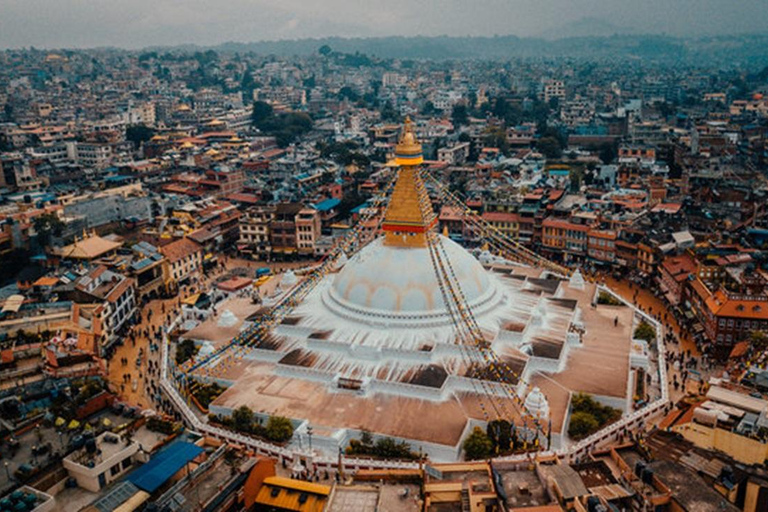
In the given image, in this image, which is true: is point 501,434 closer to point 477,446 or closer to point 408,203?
point 477,446

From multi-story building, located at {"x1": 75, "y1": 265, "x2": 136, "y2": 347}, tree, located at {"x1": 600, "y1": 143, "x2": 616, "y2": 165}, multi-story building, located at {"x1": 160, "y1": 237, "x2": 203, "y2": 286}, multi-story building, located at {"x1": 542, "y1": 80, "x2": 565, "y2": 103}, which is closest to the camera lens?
multi-story building, located at {"x1": 75, "y1": 265, "x2": 136, "y2": 347}

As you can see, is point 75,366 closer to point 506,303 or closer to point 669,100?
point 506,303

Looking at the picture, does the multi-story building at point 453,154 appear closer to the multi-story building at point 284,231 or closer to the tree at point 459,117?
the tree at point 459,117

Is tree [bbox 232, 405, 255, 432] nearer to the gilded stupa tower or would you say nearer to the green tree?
the green tree

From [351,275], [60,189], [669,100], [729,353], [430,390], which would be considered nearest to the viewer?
[430,390]

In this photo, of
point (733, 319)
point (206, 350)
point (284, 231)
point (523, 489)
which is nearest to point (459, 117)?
point (284, 231)

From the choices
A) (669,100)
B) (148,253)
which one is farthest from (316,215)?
(669,100)

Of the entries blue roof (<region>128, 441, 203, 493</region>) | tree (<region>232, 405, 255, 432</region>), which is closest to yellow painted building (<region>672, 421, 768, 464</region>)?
tree (<region>232, 405, 255, 432</region>)
